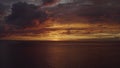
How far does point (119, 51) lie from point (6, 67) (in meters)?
1.34

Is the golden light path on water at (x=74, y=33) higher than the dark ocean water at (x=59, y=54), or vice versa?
the golden light path on water at (x=74, y=33)

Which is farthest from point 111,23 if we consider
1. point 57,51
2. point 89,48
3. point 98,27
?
point 57,51

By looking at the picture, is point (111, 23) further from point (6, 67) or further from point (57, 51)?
point (6, 67)

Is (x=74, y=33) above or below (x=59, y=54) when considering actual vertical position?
above

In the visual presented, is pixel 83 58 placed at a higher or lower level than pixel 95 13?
lower

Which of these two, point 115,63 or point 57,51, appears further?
point 57,51

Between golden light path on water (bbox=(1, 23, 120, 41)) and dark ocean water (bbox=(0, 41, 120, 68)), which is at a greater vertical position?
golden light path on water (bbox=(1, 23, 120, 41))

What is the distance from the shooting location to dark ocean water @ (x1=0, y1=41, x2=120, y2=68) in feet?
11.0

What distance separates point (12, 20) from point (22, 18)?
0.12 m

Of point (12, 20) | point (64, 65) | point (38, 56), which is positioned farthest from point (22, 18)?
point (64, 65)

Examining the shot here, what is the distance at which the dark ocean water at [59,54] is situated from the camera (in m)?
3.34

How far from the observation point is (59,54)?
3.41 metres

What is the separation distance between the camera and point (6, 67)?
11.8 feet

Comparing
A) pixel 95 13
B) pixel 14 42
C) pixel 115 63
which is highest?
pixel 95 13
